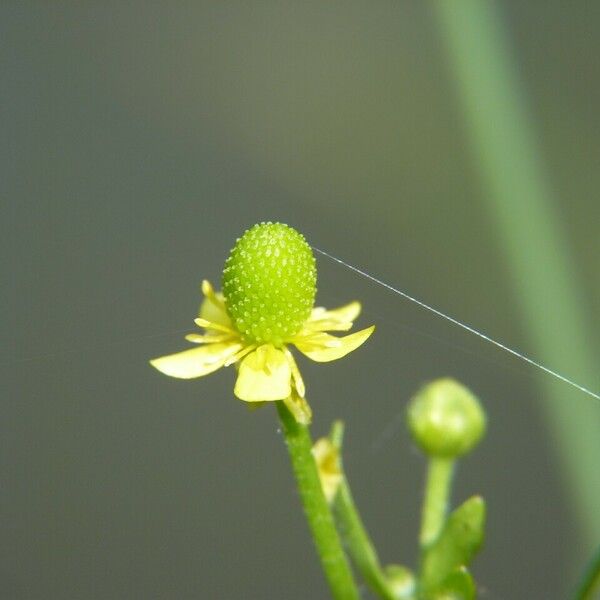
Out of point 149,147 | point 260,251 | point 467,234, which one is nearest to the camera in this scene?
point 260,251

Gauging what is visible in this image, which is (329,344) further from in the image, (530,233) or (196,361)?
(530,233)

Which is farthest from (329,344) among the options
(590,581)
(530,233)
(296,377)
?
(530,233)

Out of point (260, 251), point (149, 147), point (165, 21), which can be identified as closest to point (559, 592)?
point (149, 147)

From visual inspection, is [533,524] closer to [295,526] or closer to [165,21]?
[295,526]

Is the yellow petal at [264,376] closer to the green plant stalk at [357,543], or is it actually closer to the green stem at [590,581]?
the green plant stalk at [357,543]

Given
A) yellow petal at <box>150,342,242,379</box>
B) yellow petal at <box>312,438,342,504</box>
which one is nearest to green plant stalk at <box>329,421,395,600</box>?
yellow petal at <box>312,438,342,504</box>

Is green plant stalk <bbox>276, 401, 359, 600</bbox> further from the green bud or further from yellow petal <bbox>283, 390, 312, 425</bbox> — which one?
the green bud

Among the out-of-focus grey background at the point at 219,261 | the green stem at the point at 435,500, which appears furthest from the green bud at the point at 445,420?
the out-of-focus grey background at the point at 219,261
